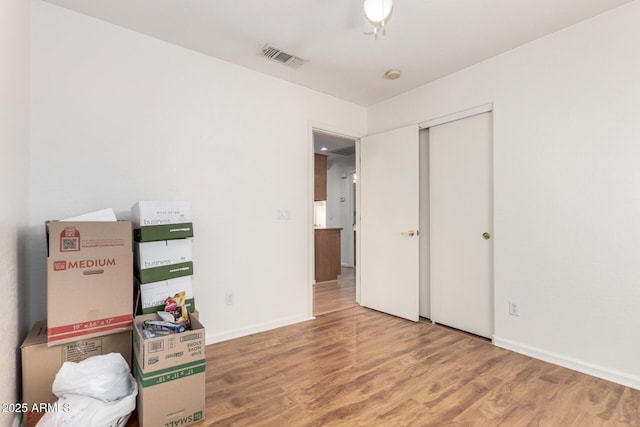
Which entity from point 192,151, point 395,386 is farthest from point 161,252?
point 395,386

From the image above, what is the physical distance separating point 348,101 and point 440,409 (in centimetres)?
333

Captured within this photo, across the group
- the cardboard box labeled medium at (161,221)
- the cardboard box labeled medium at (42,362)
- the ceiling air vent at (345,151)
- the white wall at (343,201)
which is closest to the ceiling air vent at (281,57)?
the cardboard box labeled medium at (161,221)

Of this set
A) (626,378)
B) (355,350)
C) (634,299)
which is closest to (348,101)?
(355,350)

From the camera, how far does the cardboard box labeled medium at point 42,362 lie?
158 cm

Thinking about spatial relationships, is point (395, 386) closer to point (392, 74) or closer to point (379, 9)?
point (379, 9)

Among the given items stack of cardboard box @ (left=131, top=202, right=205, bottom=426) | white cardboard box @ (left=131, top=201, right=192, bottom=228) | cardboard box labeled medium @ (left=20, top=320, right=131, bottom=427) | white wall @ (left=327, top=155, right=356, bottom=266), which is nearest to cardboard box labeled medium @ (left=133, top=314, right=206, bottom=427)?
stack of cardboard box @ (left=131, top=202, right=205, bottom=426)

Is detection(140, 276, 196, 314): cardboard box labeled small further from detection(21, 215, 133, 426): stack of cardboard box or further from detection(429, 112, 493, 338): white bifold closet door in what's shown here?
detection(429, 112, 493, 338): white bifold closet door

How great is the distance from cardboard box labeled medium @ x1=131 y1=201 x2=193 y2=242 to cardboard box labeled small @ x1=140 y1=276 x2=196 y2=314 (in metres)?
0.30

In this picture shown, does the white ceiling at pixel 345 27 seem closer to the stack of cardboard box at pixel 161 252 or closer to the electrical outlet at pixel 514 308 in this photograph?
the stack of cardboard box at pixel 161 252

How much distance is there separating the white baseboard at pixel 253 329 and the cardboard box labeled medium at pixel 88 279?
106 centimetres

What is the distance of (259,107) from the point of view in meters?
3.12

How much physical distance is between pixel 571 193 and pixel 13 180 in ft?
11.9

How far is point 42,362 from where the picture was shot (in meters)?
1.62

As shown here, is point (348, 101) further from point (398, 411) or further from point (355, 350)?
point (398, 411)
